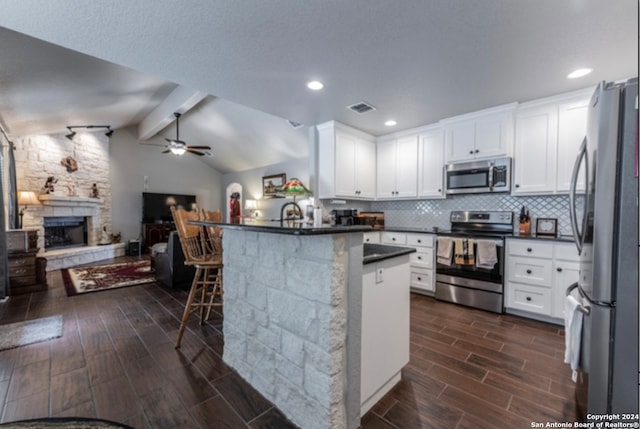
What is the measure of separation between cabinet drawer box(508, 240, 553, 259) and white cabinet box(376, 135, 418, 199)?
58.9 inches

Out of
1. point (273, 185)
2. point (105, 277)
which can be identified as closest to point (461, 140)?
point (273, 185)

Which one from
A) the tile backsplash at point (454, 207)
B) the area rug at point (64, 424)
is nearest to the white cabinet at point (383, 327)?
the area rug at point (64, 424)

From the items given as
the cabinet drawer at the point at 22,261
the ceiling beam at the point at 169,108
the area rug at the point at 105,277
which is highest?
the ceiling beam at the point at 169,108

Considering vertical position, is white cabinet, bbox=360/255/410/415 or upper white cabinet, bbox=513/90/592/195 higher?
upper white cabinet, bbox=513/90/592/195

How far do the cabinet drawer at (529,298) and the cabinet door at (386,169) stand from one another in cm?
211

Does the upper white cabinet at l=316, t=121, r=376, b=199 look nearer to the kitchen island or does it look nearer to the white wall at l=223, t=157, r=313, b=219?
the kitchen island

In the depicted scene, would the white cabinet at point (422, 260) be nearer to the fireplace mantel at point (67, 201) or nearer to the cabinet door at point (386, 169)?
the cabinet door at point (386, 169)

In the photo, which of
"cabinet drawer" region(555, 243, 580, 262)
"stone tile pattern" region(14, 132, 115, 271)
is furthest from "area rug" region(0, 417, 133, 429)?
"stone tile pattern" region(14, 132, 115, 271)

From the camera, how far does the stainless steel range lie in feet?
9.98

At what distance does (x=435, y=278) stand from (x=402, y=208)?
1.42m

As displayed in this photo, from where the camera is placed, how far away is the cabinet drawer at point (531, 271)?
2.78m

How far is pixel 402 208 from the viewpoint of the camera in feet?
14.9

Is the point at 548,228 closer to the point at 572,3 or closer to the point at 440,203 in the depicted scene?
the point at 440,203

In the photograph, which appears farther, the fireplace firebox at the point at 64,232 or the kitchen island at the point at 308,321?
the fireplace firebox at the point at 64,232
